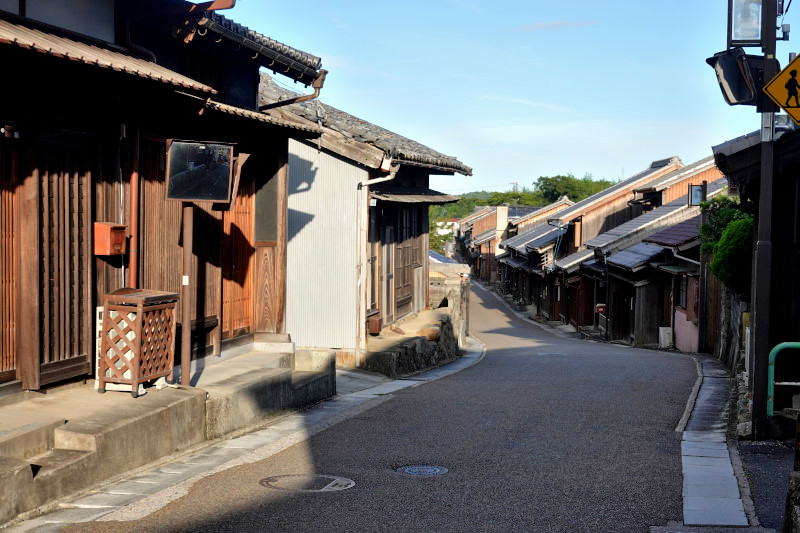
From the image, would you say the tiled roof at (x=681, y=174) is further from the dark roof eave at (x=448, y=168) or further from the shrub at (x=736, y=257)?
the shrub at (x=736, y=257)

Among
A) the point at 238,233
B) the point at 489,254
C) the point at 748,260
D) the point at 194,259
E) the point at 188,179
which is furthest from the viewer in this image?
the point at 489,254

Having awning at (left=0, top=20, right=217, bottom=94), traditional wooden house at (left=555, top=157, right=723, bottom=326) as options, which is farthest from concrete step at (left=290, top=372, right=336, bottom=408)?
traditional wooden house at (left=555, top=157, right=723, bottom=326)

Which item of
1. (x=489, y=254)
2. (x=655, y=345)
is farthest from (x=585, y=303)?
(x=489, y=254)

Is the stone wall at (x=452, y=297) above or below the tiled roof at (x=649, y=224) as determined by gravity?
below

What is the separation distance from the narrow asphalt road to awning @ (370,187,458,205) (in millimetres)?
4969

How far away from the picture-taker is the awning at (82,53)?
281 inches

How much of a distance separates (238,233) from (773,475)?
8612 mm

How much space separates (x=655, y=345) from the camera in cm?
3088

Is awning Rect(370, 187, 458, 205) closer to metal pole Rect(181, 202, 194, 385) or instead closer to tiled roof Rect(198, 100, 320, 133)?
tiled roof Rect(198, 100, 320, 133)

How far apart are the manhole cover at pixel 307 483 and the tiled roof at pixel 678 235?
19428mm

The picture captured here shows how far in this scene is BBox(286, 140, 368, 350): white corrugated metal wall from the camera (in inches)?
641

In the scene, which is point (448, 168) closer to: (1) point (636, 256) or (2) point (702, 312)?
(2) point (702, 312)

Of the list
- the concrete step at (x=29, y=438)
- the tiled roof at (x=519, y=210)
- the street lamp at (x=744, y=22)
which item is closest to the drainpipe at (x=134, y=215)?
the concrete step at (x=29, y=438)

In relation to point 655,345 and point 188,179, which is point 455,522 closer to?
point 188,179
